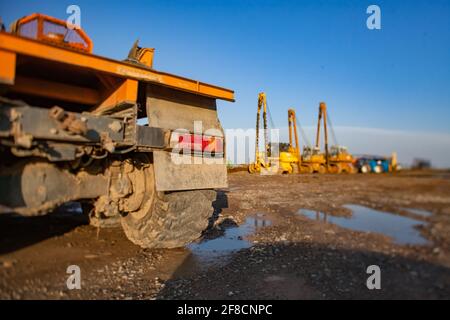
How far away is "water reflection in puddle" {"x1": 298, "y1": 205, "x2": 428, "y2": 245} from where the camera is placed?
3.24 ft

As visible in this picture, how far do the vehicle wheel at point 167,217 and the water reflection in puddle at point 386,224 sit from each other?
83.4 inches

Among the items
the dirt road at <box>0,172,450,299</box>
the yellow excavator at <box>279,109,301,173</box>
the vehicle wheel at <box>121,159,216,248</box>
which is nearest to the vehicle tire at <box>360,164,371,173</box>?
the dirt road at <box>0,172,450,299</box>

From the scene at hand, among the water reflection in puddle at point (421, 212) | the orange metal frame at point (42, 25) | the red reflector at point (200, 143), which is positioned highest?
the orange metal frame at point (42, 25)

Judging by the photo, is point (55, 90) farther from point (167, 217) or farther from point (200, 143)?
point (167, 217)

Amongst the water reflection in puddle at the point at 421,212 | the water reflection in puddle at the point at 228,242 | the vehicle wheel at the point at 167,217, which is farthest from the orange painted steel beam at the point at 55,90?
the water reflection in puddle at the point at 421,212

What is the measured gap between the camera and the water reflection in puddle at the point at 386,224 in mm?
988

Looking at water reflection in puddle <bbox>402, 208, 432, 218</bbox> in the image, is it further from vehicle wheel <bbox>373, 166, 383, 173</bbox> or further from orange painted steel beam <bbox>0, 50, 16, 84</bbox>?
orange painted steel beam <bbox>0, 50, 16, 84</bbox>

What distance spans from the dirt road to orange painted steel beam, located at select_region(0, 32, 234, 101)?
1.55m

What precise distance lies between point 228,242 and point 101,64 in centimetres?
271

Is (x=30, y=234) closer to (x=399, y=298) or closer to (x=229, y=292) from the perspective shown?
(x=229, y=292)

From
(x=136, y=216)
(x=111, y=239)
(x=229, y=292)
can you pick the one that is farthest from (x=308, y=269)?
(x=111, y=239)

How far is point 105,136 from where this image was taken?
2.61 metres

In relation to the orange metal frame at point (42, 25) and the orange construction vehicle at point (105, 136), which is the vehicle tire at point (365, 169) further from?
the orange metal frame at point (42, 25)
